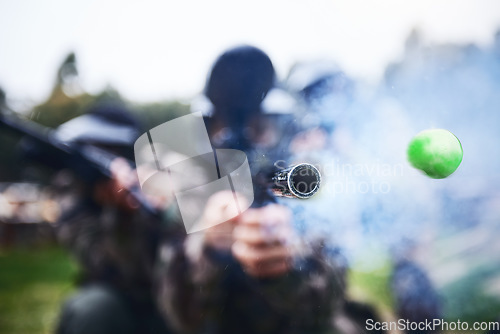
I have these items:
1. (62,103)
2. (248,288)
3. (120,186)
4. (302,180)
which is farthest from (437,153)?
(62,103)

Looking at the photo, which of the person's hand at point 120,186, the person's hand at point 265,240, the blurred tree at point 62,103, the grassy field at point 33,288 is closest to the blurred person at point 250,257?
the person's hand at point 265,240

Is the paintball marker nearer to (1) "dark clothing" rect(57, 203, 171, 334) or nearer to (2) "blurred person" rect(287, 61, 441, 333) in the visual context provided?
(1) "dark clothing" rect(57, 203, 171, 334)

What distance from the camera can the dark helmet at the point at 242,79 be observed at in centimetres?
112

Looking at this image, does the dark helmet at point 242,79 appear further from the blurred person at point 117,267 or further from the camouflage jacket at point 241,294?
the blurred person at point 117,267

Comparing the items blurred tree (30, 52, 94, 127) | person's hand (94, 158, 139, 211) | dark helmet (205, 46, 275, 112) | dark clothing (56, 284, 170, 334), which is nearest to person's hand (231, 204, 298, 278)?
dark helmet (205, 46, 275, 112)

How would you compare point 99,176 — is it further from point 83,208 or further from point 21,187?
point 21,187

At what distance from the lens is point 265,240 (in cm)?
95

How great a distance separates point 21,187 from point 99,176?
→ 4728 millimetres

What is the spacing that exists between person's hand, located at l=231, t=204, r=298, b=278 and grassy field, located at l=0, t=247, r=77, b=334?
172cm

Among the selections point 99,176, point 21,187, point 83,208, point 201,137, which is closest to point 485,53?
point 201,137

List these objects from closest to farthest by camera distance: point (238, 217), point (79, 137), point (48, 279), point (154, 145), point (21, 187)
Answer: point (238, 217)
point (154, 145)
point (79, 137)
point (48, 279)
point (21, 187)

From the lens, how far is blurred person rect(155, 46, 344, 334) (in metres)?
0.97

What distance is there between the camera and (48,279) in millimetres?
4293

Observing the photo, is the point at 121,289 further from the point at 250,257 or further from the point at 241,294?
the point at 250,257
